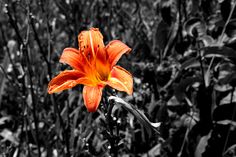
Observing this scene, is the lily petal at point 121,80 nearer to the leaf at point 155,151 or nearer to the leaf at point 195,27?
the leaf at point 195,27

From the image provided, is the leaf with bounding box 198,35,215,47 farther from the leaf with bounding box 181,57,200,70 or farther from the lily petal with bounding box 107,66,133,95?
the lily petal with bounding box 107,66,133,95

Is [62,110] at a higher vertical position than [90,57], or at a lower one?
lower

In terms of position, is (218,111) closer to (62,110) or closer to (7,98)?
(62,110)

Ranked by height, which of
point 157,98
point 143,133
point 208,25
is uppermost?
point 208,25

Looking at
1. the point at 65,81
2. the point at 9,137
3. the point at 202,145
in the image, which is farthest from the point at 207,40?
the point at 9,137

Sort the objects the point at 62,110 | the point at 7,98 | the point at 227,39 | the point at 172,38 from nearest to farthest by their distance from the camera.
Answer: the point at 227,39 → the point at 172,38 → the point at 62,110 → the point at 7,98

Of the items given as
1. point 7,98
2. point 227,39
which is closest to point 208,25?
point 227,39
